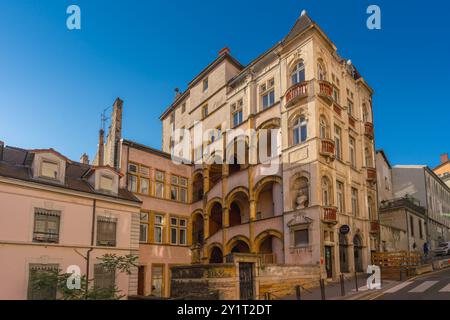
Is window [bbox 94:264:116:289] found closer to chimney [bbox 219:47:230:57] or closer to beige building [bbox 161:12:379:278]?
beige building [bbox 161:12:379:278]

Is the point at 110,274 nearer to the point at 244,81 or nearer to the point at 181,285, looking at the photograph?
the point at 181,285

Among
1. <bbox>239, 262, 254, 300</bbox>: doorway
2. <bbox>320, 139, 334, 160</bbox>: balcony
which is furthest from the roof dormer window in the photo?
<bbox>320, 139, 334, 160</bbox>: balcony

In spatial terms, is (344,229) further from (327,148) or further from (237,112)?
(237,112)

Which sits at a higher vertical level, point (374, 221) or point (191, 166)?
point (191, 166)

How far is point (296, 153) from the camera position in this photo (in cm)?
2473

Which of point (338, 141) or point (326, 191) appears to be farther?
point (338, 141)

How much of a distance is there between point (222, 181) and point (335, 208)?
1001 centimetres

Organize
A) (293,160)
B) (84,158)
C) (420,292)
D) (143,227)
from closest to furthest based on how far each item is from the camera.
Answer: (420,292), (293,160), (143,227), (84,158)

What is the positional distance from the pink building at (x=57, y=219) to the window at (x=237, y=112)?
429 inches

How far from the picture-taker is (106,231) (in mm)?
22344

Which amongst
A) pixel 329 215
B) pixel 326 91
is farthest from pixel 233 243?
pixel 326 91

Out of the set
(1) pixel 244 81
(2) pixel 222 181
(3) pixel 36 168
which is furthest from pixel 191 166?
(3) pixel 36 168

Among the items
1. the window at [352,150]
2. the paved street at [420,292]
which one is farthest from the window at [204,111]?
the paved street at [420,292]

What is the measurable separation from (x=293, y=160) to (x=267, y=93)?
6353mm
